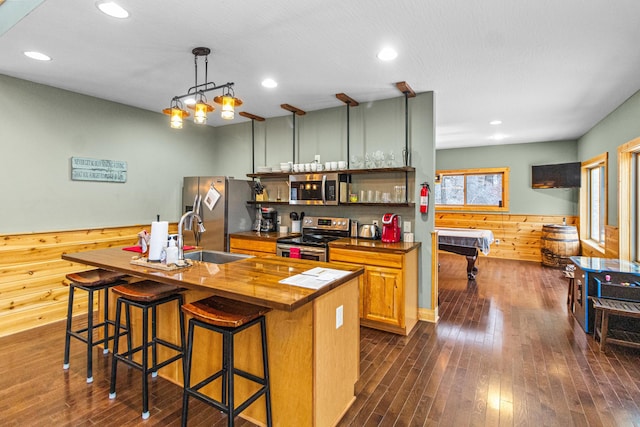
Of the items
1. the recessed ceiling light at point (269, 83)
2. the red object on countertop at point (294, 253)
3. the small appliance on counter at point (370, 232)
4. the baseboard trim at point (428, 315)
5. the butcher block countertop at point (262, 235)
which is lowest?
the baseboard trim at point (428, 315)

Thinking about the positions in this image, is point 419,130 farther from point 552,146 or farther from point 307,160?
point 552,146

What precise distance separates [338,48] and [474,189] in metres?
6.24

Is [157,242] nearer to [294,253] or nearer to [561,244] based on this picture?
[294,253]

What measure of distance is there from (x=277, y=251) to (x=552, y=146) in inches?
253

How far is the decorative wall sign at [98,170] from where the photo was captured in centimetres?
381

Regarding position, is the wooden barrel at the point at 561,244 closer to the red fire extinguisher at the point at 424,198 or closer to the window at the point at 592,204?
the window at the point at 592,204

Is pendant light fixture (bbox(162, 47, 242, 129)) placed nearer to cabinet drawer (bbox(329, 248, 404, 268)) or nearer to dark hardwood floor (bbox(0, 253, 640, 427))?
cabinet drawer (bbox(329, 248, 404, 268))

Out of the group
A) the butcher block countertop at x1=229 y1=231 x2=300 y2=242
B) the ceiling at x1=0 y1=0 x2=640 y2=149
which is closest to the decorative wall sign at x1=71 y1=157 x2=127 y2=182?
the ceiling at x1=0 y1=0 x2=640 y2=149

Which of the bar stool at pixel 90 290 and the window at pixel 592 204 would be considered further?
the window at pixel 592 204

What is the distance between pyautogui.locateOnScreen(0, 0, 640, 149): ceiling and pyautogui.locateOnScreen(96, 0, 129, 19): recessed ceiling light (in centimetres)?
Answer: 5

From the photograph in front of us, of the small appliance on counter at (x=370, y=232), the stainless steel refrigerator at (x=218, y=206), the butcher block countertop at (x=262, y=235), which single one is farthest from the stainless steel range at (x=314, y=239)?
the stainless steel refrigerator at (x=218, y=206)

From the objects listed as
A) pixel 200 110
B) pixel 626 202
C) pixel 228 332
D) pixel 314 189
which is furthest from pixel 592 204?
pixel 228 332

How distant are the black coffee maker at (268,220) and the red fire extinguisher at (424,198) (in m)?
2.14

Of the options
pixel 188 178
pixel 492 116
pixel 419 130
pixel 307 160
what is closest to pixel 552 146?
pixel 492 116
